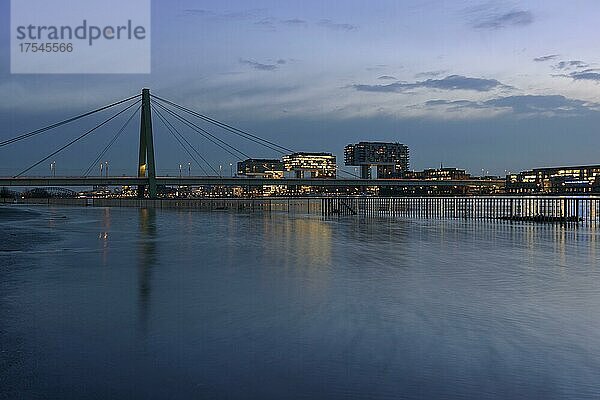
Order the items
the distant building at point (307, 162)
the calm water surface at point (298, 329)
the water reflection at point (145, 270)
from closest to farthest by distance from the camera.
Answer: the calm water surface at point (298, 329) < the water reflection at point (145, 270) < the distant building at point (307, 162)

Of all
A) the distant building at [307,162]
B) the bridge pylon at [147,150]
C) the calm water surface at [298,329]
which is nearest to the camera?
the calm water surface at [298,329]

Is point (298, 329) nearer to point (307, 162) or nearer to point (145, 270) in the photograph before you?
point (145, 270)

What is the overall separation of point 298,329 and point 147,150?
2471 inches

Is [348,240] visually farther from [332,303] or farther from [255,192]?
[255,192]

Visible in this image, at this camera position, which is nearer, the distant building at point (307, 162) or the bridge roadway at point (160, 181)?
the bridge roadway at point (160, 181)

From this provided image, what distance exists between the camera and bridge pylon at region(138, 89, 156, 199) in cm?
6562

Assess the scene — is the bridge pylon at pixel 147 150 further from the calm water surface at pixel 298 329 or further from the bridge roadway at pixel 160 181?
the calm water surface at pixel 298 329

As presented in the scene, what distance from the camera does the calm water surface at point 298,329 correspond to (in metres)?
5.37

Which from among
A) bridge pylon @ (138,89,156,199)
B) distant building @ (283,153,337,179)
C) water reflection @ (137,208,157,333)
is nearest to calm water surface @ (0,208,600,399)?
water reflection @ (137,208,157,333)

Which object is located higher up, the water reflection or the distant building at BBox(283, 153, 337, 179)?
the distant building at BBox(283, 153, 337, 179)

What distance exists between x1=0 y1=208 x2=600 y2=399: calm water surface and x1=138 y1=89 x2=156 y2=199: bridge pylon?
5100 cm

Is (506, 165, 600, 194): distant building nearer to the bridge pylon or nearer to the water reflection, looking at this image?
the bridge pylon

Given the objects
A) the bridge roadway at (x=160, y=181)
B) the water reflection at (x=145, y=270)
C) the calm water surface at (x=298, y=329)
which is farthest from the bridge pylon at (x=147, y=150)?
the calm water surface at (x=298, y=329)

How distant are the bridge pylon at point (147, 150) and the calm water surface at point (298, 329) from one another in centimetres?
5100
